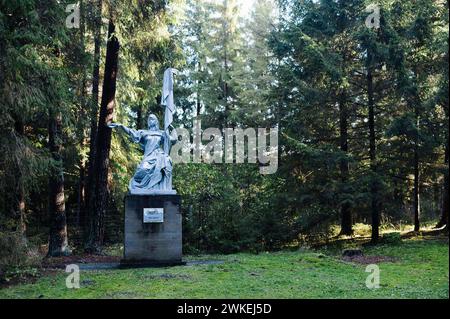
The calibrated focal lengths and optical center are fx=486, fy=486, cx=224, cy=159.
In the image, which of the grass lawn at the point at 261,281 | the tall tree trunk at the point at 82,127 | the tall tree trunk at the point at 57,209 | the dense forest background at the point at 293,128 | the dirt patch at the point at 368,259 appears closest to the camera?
the grass lawn at the point at 261,281

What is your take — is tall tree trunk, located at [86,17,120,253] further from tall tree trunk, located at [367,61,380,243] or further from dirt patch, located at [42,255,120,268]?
tall tree trunk, located at [367,61,380,243]

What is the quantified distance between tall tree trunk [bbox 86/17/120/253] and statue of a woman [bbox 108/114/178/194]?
7.56ft

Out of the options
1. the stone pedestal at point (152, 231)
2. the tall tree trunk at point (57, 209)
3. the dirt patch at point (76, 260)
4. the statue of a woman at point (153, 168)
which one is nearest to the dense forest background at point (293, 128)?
the tall tree trunk at point (57, 209)

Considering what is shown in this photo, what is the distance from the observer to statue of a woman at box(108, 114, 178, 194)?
11.1 meters

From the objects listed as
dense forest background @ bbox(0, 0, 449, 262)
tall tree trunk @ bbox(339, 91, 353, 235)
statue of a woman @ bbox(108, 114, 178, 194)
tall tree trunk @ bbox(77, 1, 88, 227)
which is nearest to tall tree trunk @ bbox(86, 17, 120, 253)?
dense forest background @ bbox(0, 0, 449, 262)

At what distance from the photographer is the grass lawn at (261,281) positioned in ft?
24.7

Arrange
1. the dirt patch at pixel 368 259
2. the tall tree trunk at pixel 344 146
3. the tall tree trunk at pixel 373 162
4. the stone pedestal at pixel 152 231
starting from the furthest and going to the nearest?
the tall tree trunk at pixel 344 146 → the tall tree trunk at pixel 373 162 → the dirt patch at pixel 368 259 → the stone pedestal at pixel 152 231

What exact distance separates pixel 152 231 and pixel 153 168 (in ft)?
4.78

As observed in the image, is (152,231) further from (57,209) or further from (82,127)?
(82,127)

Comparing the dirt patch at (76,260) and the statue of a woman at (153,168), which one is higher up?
the statue of a woman at (153,168)

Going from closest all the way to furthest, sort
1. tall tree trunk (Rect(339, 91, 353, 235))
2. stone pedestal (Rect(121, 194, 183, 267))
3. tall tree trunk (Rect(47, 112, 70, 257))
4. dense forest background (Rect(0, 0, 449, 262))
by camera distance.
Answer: stone pedestal (Rect(121, 194, 183, 267)) < tall tree trunk (Rect(47, 112, 70, 257)) < dense forest background (Rect(0, 0, 449, 262)) < tall tree trunk (Rect(339, 91, 353, 235))

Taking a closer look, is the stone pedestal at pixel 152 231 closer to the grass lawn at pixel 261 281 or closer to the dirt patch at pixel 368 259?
the grass lawn at pixel 261 281

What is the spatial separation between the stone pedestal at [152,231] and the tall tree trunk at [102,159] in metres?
3.21
